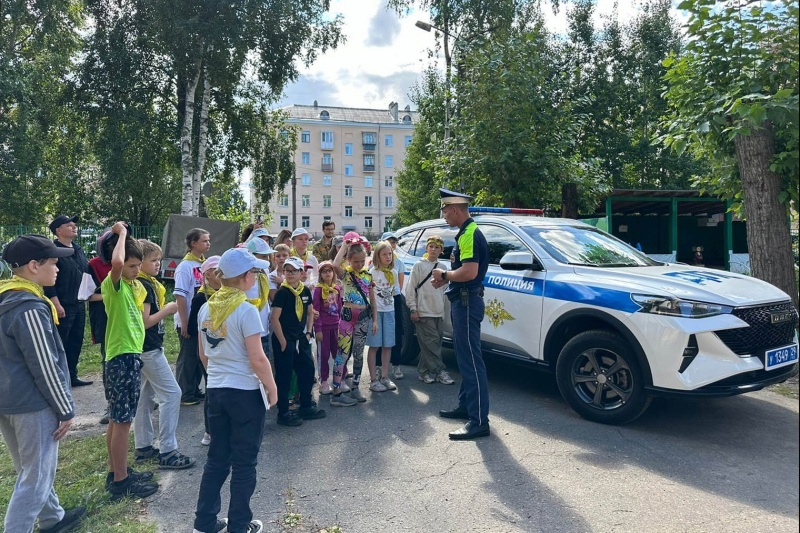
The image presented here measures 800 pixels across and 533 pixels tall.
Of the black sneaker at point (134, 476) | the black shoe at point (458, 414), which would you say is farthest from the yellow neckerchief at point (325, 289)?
the black sneaker at point (134, 476)

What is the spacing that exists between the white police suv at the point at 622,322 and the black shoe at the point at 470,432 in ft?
2.94

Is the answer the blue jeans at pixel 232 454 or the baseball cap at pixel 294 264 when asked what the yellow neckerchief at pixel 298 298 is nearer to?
the baseball cap at pixel 294 264

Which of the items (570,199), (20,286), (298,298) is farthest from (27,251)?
(570,199)

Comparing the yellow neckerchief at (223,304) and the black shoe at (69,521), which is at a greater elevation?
the yellow neckerchief at (223,304)

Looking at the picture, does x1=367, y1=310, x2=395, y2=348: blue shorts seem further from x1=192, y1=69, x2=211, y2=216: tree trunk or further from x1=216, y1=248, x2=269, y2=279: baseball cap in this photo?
x1=192, y1=69, x2=211, y2=216: tree trunk

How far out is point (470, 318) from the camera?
15.0 feet

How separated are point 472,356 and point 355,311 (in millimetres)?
1530

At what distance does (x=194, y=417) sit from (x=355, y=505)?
2.47 m

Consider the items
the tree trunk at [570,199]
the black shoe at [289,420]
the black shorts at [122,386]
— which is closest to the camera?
the black shorts at [122,386]

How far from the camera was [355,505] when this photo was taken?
338cm

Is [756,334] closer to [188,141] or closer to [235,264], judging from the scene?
[235,264]

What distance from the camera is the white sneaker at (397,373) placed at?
6399mm

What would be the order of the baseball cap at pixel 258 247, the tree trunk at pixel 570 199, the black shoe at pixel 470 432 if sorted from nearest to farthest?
the black shoe at pixel 470 432 < the baseball cap at pixel 258 247 < the tree trunk at pixel 570 199

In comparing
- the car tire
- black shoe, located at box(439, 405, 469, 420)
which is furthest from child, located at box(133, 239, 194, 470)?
the car tire
